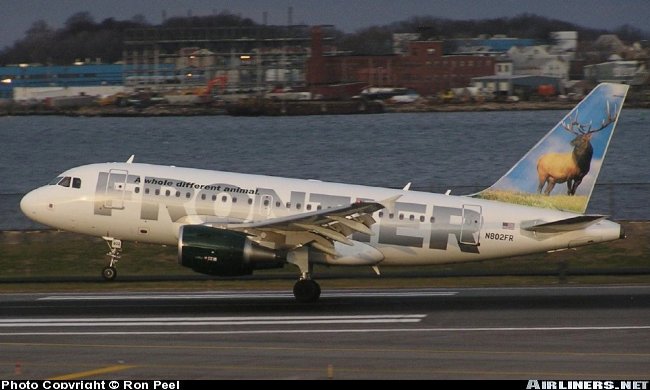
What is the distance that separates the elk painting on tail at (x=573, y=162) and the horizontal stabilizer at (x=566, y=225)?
1843 mm

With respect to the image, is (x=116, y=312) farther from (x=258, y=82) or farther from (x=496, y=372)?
(x=258, y=82)

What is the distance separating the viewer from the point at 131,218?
31875 millimetres

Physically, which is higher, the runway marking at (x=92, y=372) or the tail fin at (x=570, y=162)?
the tail fin at (x=570, y=162)

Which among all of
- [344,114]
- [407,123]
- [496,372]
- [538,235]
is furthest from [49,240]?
[344,114]

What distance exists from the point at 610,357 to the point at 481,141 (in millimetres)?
81120

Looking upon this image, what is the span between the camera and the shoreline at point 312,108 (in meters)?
131

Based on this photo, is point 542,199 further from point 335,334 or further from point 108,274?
point 108,274

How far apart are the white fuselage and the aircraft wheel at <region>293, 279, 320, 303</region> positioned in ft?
5.63

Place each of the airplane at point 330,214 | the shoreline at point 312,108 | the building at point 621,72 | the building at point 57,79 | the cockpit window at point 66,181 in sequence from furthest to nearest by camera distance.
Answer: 1. the building at point 57,79
2. the building at point 621,72
3. the shoreline at point 312,108
4. the cockpit window at point 66,181
5. the airplane at point 330,214

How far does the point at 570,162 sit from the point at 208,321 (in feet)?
36.1

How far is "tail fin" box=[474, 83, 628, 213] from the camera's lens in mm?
32469

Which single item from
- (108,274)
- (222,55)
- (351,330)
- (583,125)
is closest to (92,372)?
(351,330)

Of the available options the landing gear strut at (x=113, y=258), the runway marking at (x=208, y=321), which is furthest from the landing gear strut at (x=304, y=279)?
the landing gear strut at (x=113, y=258)

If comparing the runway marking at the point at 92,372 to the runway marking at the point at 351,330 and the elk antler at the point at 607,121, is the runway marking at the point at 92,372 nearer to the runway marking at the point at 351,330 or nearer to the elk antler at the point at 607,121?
the runway marking at the point at 351,330
